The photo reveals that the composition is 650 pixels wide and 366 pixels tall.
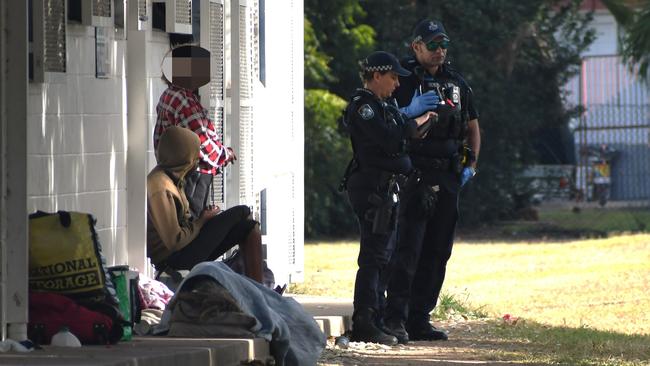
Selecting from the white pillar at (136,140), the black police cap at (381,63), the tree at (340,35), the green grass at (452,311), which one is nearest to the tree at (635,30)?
the tree at (340,35)

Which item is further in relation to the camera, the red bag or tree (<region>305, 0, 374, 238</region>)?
tree (<region>305, 0, 374, 238</region>)

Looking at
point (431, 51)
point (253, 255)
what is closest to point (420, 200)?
point (431, 51)

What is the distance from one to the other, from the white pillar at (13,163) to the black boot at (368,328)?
121 inches

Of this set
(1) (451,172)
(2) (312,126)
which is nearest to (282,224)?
(1) (451,172)

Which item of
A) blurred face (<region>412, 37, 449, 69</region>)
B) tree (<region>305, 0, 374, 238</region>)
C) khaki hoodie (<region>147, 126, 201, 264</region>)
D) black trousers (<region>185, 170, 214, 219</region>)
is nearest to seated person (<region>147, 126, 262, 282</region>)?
khaki hoodie (<region>147, 126, 201, 264</region>)

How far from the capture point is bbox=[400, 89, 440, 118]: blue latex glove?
1004cm

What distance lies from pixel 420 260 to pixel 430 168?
2.27 ft

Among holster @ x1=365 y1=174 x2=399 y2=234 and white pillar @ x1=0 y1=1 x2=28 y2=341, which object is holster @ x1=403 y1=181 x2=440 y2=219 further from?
white pillar @ x1=0 y1=1 x2=28 y2=341

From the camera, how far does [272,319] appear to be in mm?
8453

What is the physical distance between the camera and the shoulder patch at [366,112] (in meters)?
9.61

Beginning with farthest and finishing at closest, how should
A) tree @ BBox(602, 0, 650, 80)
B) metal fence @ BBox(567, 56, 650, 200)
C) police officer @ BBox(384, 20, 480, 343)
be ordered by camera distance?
metal fence @ BBox(567, 56, 650, 200), tree @ BBox(602, 0, 650, 80), police officer @ BBox(384, 20, 480, 343)

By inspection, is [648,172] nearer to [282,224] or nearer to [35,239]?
[282,224]

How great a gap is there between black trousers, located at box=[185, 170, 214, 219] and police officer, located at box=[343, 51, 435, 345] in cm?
88

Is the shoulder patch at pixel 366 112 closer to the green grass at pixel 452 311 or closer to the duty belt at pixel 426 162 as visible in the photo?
the duty belt at pixel 426 162
